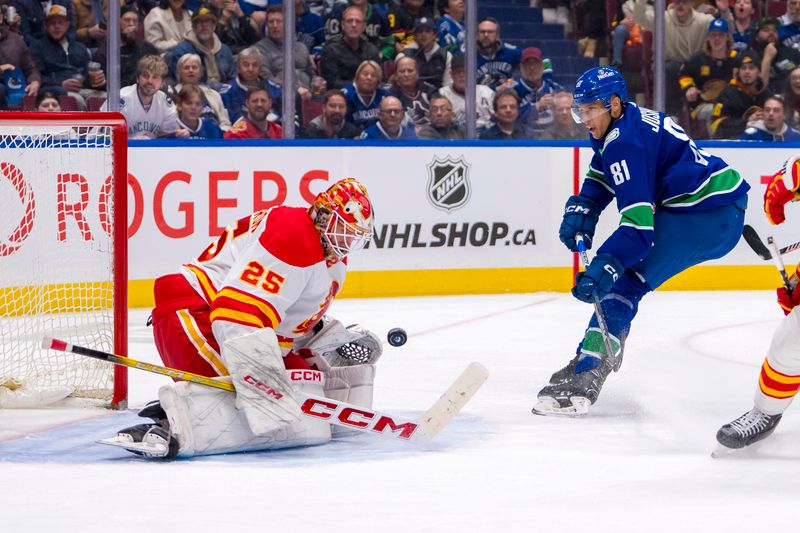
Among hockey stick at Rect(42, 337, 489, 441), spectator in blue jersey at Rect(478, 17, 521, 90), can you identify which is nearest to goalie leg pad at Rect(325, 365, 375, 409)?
hockey stick at Rect(42, 337, 489, 441)

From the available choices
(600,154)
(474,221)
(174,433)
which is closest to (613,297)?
(600,154)

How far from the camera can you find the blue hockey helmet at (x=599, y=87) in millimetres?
3838

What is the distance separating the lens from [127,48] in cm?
627

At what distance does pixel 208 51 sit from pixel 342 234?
11.7ft

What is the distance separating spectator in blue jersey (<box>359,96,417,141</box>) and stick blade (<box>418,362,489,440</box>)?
3.67 m

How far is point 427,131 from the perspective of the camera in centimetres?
704

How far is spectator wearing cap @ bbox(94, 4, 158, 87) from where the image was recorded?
6.23 m

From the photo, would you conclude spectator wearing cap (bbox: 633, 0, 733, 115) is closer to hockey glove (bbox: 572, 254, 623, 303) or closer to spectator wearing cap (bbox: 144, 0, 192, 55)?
spectator wearing cap (bbox: 144, 0, 192, 55)

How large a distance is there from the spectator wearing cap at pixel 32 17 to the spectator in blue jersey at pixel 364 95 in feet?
5.11

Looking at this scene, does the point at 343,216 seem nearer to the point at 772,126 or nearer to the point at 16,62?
the point at 16,62

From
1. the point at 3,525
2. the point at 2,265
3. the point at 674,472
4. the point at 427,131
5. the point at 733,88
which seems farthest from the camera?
the point at 733,88

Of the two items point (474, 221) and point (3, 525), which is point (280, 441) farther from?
point (474, 221)

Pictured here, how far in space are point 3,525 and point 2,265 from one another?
1.95 metres

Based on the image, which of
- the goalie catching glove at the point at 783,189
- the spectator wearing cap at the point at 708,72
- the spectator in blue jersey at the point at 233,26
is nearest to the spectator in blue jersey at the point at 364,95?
the spectator in blue jersey at the point at 233,26
